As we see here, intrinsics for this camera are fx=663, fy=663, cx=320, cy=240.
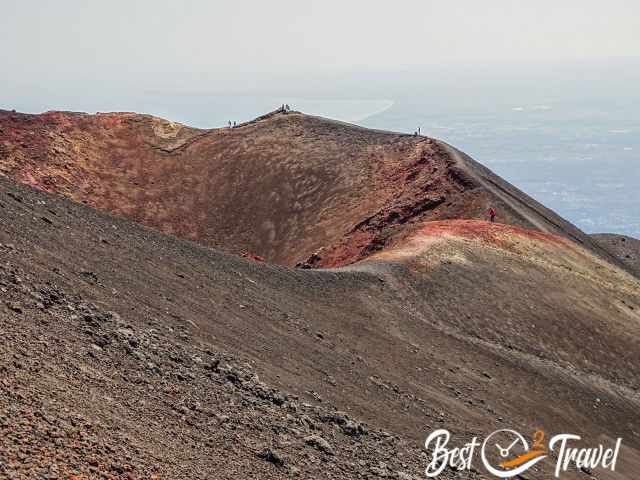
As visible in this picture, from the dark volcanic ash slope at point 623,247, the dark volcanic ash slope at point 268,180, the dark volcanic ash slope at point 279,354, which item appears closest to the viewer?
the dark volcanic ash slope at point 279,354

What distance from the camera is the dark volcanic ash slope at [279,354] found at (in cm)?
1198

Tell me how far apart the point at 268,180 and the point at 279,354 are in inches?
1614

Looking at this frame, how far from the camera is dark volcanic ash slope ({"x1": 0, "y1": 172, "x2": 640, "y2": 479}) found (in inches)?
472

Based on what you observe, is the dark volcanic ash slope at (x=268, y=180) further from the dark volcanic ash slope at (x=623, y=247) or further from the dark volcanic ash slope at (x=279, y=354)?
the dark volcanic ash slope at (x=623, y=247)

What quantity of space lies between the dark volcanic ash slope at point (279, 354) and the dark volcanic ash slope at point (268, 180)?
8841mm

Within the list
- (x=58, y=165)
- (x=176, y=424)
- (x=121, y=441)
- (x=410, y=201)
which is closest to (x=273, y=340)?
(x=176, y=424)

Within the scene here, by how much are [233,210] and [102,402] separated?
45918 millimetres

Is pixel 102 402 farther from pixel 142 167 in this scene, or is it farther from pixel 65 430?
pixel 142 167

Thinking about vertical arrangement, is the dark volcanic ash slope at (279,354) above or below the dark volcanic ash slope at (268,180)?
below

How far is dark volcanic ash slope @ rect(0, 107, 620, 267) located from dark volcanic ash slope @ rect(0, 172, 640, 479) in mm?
8841

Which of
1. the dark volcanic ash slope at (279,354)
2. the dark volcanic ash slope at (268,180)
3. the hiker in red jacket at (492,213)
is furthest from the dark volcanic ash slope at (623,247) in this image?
the dark volcanic ash slope at (279,354)

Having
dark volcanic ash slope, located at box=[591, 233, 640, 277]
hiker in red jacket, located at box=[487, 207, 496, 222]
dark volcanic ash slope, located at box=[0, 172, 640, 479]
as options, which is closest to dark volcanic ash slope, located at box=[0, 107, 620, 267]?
hiker in red jacket, located at box=[487, 207, 496, 222]

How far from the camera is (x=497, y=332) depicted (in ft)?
100

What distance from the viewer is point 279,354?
19891mm
